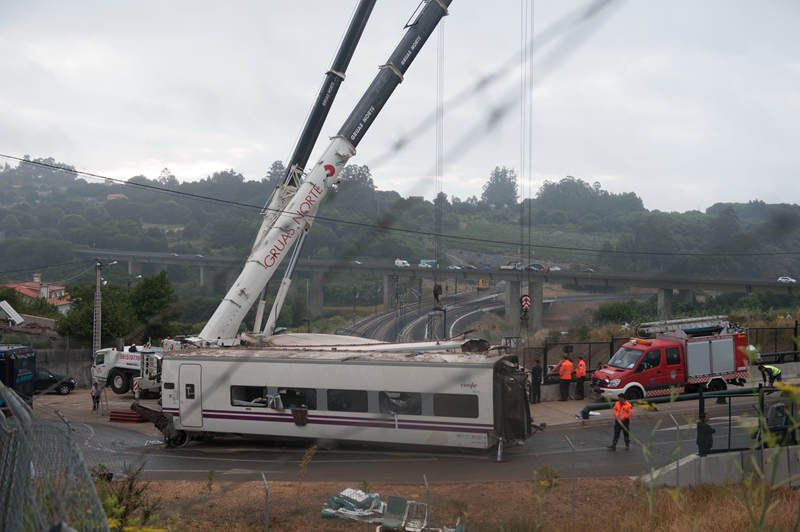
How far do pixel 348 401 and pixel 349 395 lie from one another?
0.52 ft

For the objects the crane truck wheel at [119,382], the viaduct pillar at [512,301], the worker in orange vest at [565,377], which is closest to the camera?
the worker in orange vest at [565,377]

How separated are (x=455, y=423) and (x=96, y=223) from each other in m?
126

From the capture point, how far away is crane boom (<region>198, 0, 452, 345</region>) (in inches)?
798

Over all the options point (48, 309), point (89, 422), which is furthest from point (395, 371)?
point (48, 309)

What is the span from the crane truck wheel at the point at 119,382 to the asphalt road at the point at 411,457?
8.89m

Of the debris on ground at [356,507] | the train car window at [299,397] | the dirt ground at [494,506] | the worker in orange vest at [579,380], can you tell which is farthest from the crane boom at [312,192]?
the worker in orange vest at [579,380]

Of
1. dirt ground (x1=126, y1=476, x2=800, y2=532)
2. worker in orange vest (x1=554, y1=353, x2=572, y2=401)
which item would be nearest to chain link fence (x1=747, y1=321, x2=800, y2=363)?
worker in orange vest (x1=554, y1=353, x2=572, y2=401)

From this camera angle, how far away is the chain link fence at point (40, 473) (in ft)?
15.1

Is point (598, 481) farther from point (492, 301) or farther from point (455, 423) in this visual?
point (492, 301)

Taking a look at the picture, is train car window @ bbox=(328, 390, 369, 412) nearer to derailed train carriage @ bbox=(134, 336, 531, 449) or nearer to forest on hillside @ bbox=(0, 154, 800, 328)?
derailed train carriage @ bbox=(134, 336, 531, 449)

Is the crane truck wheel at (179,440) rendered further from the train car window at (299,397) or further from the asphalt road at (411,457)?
the train car window at (299,397)

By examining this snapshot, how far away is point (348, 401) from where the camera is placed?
51.6 feet

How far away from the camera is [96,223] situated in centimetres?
12456

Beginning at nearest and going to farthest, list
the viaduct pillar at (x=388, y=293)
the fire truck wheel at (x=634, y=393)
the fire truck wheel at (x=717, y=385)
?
the fire truck wheel at (x=634, y=393) < the fire truck wheel at (x=717, y=385) < the viaduct pillar at (x=388, y=293)
